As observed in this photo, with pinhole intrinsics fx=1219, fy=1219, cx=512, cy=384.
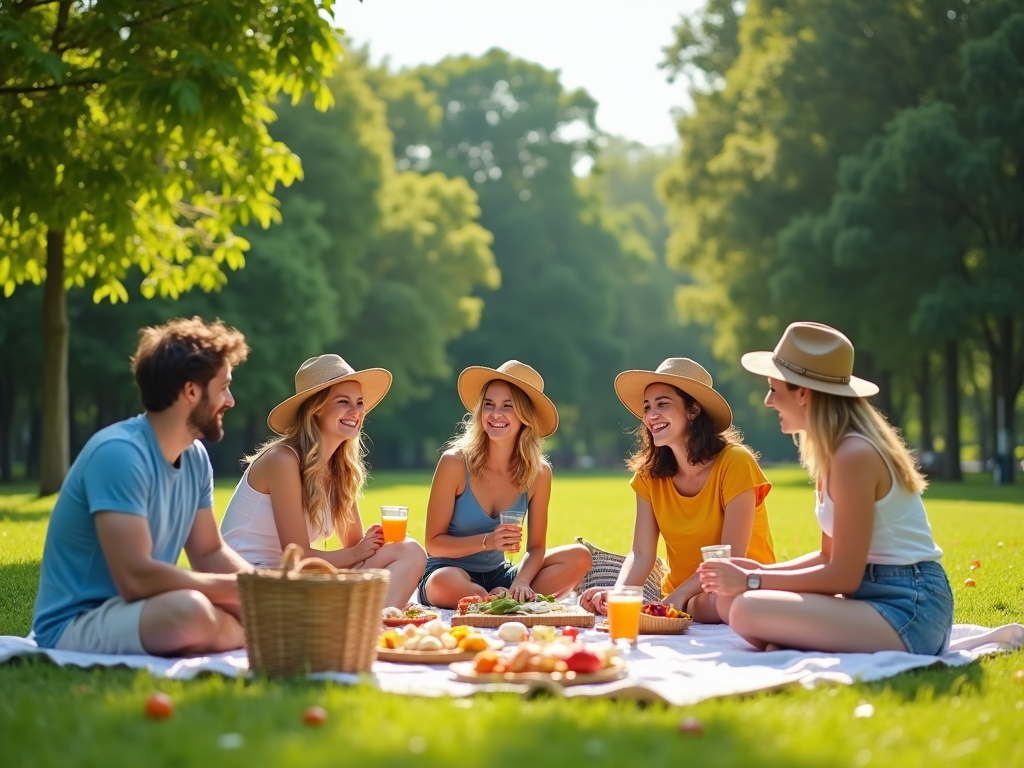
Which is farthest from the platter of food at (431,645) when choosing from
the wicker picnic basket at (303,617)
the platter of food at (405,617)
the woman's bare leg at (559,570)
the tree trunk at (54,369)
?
the tree trunk at (54,369)

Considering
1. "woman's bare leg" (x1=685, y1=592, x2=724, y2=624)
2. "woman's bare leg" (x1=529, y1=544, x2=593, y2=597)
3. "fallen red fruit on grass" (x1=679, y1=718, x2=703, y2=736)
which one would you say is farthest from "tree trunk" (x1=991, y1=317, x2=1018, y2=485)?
"fallen red fruit on grass" (x1=679, y1=718, x2=703, y2=736)

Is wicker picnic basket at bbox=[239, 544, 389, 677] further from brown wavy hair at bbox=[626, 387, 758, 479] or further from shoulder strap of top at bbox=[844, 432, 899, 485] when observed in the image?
brown wavy hair at bbox=[626, 387, 758, 479]

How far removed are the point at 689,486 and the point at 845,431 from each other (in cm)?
186

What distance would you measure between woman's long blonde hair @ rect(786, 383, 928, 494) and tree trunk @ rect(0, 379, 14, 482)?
32.0m

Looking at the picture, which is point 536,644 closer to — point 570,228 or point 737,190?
point 737,190

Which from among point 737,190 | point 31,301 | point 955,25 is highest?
point 955,25

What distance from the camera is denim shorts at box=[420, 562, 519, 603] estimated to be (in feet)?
28.6

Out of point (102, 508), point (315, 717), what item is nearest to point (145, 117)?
point (102, 508)

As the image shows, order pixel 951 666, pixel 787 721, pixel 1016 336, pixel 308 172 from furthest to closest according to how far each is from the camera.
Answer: pixel 308 172
pixel 1016 336
pixel 951 666
pixel 787 721

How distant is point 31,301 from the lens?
3041 centimetres

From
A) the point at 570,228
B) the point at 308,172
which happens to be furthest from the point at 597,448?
the point at 308,172

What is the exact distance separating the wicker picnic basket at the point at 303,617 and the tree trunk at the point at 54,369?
41.8ft

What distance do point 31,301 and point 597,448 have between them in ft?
173

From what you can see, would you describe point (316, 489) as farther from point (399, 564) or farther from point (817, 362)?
point (817, 362)
